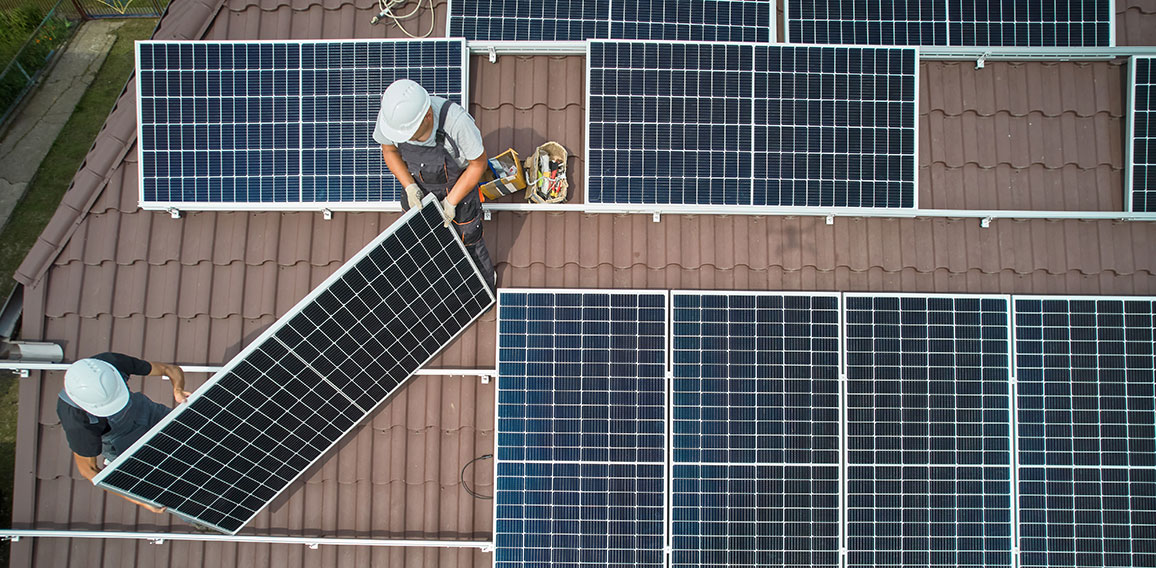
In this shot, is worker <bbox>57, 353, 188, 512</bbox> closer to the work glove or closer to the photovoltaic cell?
the work glove

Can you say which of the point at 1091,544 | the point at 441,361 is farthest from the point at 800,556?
the point at 441,361

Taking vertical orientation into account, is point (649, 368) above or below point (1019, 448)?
above

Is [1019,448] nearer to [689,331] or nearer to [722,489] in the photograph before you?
[722,489]

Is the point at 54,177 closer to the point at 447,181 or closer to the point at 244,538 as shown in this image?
the point at 244,538

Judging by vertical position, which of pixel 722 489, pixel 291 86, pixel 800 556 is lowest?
pixel 800 556

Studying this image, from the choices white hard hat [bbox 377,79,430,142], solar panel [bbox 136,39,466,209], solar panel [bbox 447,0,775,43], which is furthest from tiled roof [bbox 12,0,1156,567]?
white hard hat [bbox 377,79,430,142]

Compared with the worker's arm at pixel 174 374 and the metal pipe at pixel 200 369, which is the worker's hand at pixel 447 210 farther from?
the worker's arm at pixel 174 374

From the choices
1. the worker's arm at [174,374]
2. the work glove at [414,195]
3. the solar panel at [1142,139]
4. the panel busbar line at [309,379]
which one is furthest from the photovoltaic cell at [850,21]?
the worker's arm at [174,374]
